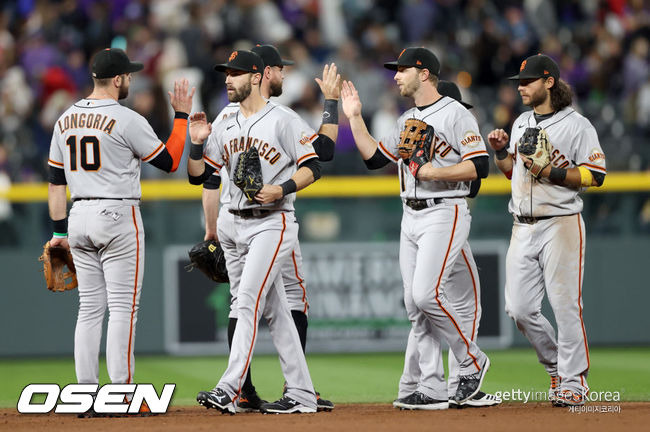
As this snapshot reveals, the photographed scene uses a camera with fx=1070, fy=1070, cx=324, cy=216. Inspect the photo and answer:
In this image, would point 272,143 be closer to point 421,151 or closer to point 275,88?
point 275,88

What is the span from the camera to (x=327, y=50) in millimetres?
13938

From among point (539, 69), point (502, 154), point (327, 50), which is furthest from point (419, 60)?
point (327, 50)

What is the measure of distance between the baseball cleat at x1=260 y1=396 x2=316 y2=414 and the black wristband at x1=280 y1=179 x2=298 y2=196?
121 centimetres

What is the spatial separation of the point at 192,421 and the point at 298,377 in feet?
2.32

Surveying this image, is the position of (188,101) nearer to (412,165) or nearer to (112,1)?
(412,165)

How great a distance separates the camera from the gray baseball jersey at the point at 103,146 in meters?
6.29

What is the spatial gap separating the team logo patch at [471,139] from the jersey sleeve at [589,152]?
0.64 m

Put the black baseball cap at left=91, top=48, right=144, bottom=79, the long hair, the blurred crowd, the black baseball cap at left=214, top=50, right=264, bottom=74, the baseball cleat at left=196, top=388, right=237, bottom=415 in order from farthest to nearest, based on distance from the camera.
A: the blurred crowd → the long hair → the black baseball cap at left=91, top=48, right=144, bottom=79 → the black baseball cap at left=214, top=50, right=264, bottom=74 → the baseball cleat at left=196, top=388, right=237, bottom=415

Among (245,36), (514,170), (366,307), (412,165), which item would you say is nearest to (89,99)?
(412,165)

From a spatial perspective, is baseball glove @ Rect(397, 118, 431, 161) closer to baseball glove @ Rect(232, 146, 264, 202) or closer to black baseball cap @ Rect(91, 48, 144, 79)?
baseball glove @ Rect(232, 146, 264, 202)

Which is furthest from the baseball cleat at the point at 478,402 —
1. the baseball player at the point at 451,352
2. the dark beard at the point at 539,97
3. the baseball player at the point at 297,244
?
the dark beard at the point at 539,97

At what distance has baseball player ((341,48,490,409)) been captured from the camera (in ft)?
20.9

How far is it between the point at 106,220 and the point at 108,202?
0.11 m

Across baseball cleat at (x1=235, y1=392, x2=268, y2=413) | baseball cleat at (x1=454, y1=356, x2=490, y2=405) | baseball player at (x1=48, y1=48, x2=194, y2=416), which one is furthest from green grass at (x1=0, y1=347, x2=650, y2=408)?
baseball player at (x1=48, y1=48, x2=194, y2=416)
